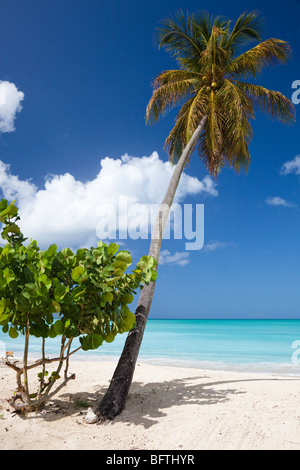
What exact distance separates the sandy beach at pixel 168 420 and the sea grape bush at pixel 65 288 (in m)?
0.54

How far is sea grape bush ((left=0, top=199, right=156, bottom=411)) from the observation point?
3.97 m

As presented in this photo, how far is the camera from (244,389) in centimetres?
632

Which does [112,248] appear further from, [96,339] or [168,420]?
[168,420]

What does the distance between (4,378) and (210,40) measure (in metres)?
9.59

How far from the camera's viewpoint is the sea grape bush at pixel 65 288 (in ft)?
13.0

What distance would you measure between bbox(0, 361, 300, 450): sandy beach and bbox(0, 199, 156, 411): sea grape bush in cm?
54

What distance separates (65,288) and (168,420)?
2.41 meters

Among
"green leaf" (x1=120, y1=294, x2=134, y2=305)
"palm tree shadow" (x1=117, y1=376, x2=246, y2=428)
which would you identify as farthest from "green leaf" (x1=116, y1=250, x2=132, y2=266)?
"palm tree shadow" (x1=117, y1=376, x2=246, y2=428)

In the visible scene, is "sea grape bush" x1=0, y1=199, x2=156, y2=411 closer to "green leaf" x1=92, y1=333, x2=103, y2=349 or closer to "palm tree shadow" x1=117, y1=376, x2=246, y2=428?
"green leaf" x1=92, y1=333, x2=103, y2=349

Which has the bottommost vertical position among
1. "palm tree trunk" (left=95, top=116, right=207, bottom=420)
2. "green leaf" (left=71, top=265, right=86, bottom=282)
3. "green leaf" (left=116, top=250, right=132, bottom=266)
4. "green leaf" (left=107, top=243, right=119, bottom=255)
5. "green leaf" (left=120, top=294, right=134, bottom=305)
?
"palm tree trunk" (left=95, top=116, right=207, bottom=420)

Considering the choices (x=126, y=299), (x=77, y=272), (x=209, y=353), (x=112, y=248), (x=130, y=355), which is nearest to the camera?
(x=77, y=272)

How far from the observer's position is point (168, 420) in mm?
4734

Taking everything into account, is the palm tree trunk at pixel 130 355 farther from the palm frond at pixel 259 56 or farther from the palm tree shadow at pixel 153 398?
the palm frond at pixel 259 56

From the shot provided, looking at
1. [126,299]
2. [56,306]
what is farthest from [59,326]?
[126,299]
